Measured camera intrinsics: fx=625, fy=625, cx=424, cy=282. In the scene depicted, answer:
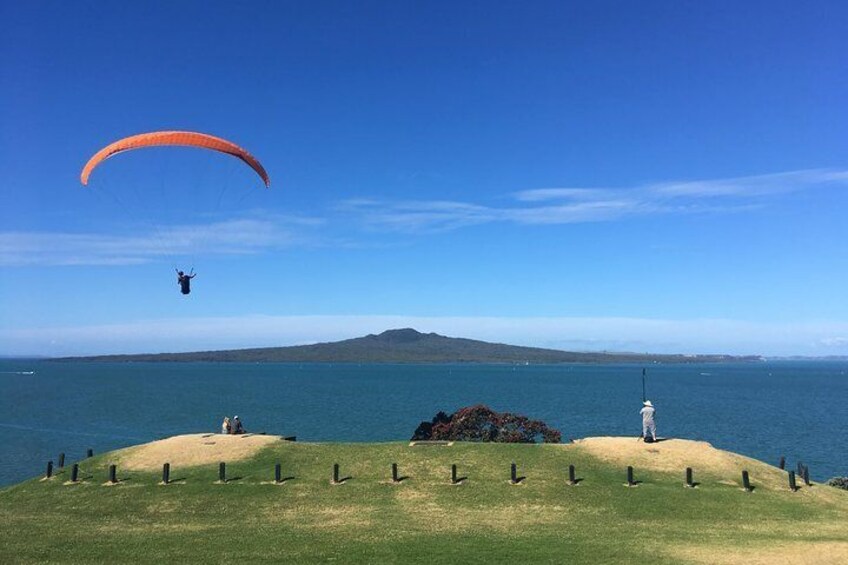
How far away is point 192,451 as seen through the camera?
36.6 m

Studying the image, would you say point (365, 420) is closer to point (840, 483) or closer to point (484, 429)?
point (484, 429)

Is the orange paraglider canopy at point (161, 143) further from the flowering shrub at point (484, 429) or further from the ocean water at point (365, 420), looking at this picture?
the ocean water at point (365, 420)

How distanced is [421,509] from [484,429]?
1909 centimetres

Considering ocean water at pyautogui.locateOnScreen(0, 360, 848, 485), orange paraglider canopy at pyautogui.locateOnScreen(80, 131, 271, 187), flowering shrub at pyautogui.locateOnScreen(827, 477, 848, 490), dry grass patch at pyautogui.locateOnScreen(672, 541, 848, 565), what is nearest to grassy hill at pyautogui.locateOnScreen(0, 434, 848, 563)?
dry grass patch at pyautogui.locateOnScreen(672, 541, 848, 565)

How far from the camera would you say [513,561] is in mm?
21609

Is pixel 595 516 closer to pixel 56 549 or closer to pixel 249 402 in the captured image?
pixel 56 549

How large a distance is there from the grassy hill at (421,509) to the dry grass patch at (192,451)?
13 cm

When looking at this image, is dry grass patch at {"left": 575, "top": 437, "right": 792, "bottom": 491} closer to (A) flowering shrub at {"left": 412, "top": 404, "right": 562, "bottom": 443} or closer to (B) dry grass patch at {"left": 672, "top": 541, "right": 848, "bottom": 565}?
(B) dry grass patch at {"left": 672, "top": 541, "right": 848, "bottom": 565}

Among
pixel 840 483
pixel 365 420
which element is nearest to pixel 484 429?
pixel 840 483

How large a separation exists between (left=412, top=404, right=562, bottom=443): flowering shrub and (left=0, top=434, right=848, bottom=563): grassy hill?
31.9 ft

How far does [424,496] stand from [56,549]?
15.3 m

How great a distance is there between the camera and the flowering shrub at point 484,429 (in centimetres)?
4628

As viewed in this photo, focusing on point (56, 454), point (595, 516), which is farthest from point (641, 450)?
point (56, 454)

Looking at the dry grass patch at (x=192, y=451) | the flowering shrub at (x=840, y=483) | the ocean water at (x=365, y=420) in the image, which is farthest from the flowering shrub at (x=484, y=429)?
the ocean water at (x=365, y=420)
